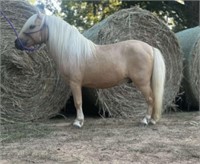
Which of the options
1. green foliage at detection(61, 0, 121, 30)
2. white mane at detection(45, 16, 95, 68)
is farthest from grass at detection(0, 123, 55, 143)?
green foliage at detection(61, 0, 121, 30)

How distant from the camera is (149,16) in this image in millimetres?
3982

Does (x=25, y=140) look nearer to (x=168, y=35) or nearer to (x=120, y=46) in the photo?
(x=120, y=46)

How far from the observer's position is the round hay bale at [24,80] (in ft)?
11.5

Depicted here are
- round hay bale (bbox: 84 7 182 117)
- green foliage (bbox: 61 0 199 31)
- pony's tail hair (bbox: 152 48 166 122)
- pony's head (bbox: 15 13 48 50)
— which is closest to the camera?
pony's head (bbox: 15 13 48 50)

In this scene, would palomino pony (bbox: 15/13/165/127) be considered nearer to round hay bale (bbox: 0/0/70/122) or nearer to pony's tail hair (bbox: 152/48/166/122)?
pony's tail hair (bbox: 152/48/166/122)

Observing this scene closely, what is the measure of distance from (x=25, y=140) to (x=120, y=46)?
1.32m

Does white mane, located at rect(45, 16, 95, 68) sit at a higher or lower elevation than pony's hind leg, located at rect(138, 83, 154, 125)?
higher

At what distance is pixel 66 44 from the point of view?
324 centimetres

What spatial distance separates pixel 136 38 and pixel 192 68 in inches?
32.8

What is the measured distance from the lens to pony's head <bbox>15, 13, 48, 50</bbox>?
10.6 feet

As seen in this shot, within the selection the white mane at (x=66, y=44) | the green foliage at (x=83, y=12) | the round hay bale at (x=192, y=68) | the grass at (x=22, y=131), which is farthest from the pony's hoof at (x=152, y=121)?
the green foliage at (x=83, y=12)

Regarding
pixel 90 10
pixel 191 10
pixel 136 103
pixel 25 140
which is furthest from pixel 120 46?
pixel 90 10

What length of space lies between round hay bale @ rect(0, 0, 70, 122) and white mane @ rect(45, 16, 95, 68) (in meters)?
0.46

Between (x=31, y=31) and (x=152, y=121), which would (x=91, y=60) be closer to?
(x=31, y=31)
